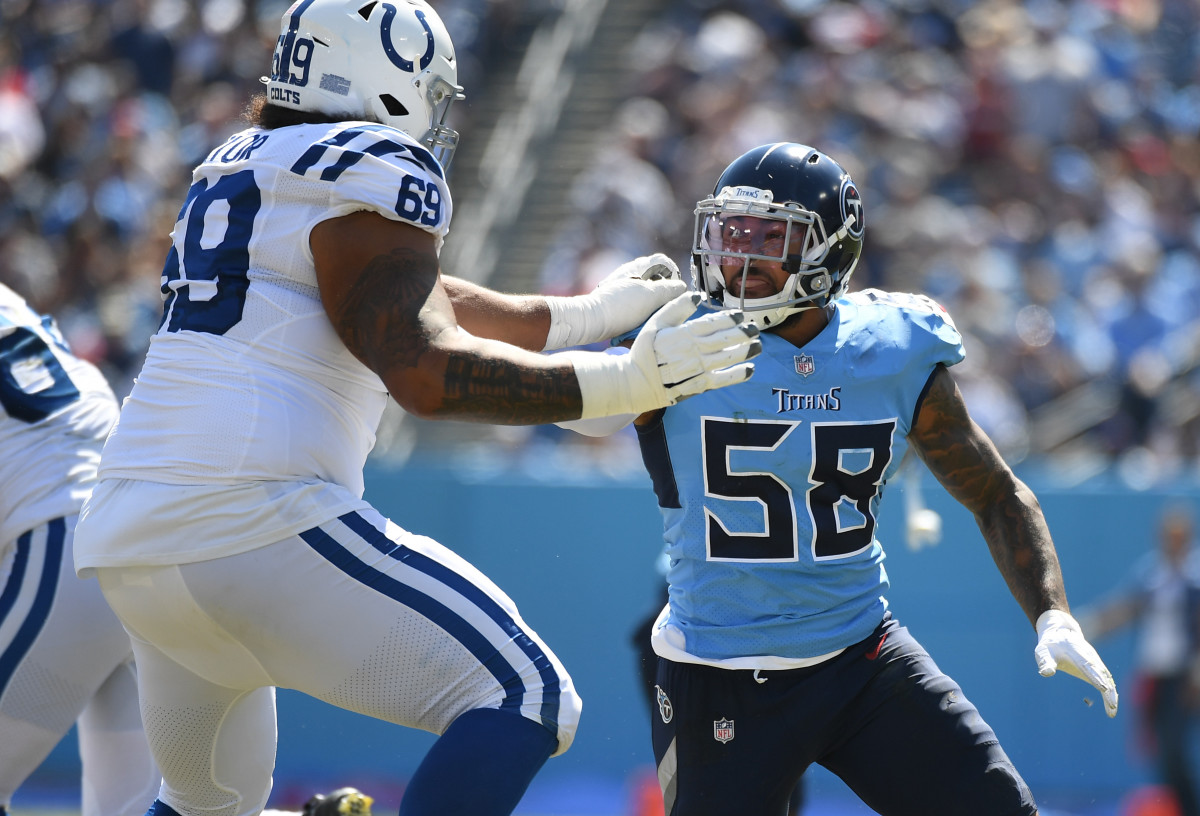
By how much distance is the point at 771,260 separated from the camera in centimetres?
322

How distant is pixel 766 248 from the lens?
128 inches

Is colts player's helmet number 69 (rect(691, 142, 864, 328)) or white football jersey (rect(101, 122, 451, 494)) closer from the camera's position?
white football jersey (rect(101, 122, 451, 494))

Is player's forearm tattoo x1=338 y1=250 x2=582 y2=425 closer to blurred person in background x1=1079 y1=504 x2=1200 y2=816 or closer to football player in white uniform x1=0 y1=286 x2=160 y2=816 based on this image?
football player in white uniform x1=0 y1=286 x2=160 y2=816

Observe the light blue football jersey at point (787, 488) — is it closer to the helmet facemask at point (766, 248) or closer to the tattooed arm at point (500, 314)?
the helmet facemask at point (766, 248)

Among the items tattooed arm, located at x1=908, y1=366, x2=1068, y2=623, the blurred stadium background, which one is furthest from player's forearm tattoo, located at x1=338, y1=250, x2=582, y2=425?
the blurred stadium background

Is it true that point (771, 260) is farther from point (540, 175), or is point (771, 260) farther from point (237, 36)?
point (237, 36)

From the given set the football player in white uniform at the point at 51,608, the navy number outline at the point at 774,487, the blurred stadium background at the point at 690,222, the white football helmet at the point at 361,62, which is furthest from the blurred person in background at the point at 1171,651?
the white football helmet at the point at 361,62

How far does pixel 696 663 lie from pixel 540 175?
824 centimetres

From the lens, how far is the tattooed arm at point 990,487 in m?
3.22

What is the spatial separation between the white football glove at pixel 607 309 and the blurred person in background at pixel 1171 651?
4354 mm

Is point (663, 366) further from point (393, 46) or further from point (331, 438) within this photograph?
point (393, 46)

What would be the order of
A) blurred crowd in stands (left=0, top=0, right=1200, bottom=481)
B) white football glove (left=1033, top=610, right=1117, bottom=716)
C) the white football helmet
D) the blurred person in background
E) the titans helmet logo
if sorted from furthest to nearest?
blurred crowd in stands (left=0, top=0, right=1200, bottom=481) < the blurred person in background < the titans helmet logo < white football glove (left=1033, top=610, right=1117, bottom=716) < the white football helmet

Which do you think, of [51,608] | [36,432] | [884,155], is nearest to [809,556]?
[51,608]

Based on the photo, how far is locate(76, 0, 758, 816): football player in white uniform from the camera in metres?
2.50
